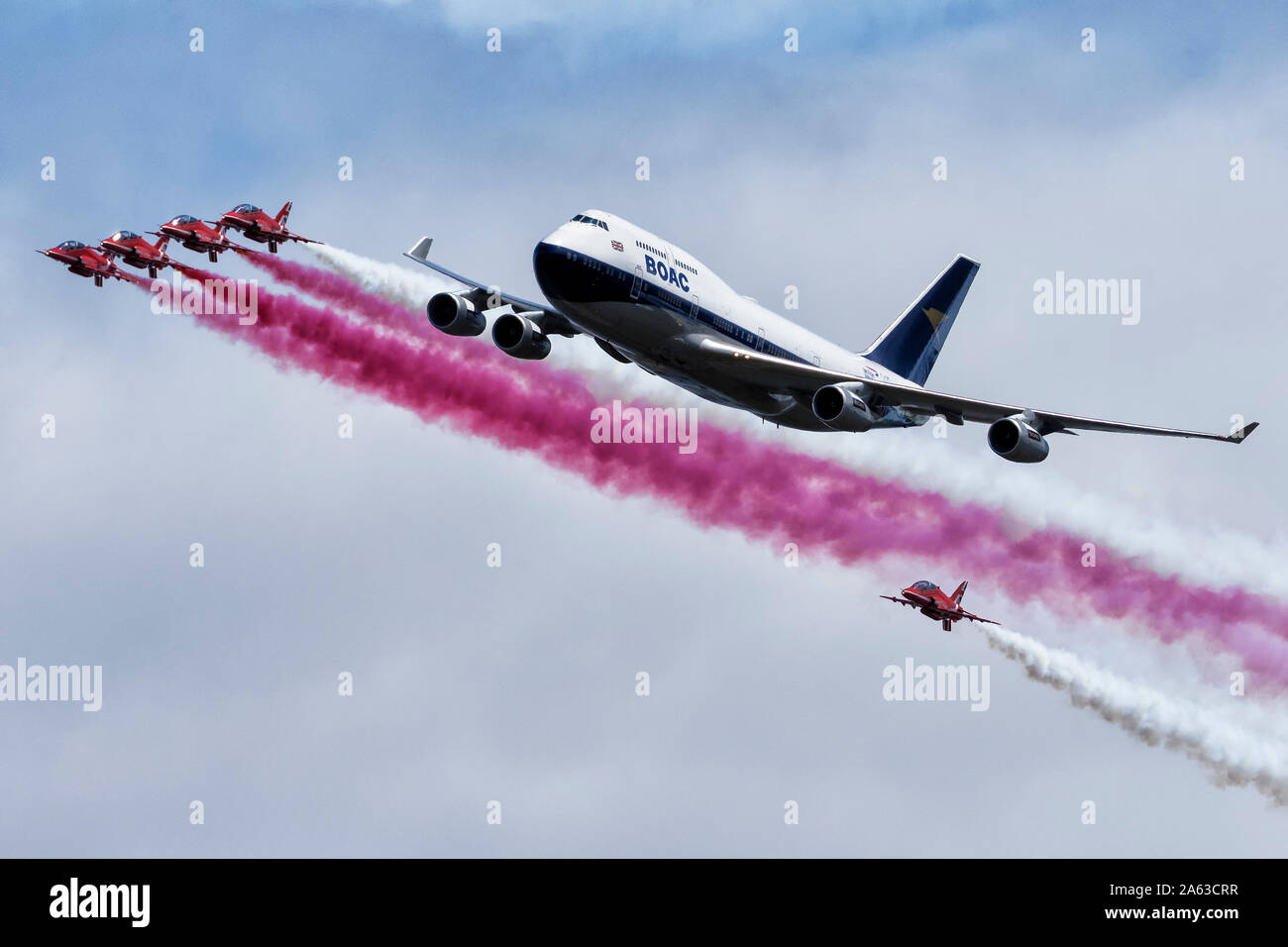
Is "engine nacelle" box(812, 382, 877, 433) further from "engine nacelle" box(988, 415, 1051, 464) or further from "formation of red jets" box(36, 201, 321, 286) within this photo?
"formation of red jets" box(36, 201, 321, 286)

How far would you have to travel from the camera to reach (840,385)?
77938 millimetres

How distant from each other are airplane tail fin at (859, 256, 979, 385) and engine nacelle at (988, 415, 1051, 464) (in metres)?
16.5

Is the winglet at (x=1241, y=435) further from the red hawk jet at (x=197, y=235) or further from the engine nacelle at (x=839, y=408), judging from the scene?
the red hawk jet at (x=197, y=235)

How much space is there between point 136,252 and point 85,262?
2.46 metres

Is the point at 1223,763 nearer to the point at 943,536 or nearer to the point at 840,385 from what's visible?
the point at 943,536

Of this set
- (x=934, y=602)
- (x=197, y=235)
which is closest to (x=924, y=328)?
(x=934, y=602)

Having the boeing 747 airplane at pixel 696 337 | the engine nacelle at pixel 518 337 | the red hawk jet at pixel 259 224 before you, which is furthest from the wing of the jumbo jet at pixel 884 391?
the red hawk jet at pixel 259 224

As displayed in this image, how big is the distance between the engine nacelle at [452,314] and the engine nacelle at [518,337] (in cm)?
98

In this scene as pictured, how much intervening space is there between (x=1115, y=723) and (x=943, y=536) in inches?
467

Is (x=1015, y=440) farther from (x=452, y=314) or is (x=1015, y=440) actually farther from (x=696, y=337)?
(x=452, y=314)

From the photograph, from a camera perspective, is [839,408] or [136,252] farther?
[136,252]

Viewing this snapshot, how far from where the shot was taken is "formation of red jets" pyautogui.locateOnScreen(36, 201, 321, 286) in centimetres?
9338

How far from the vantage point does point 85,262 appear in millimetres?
93312
